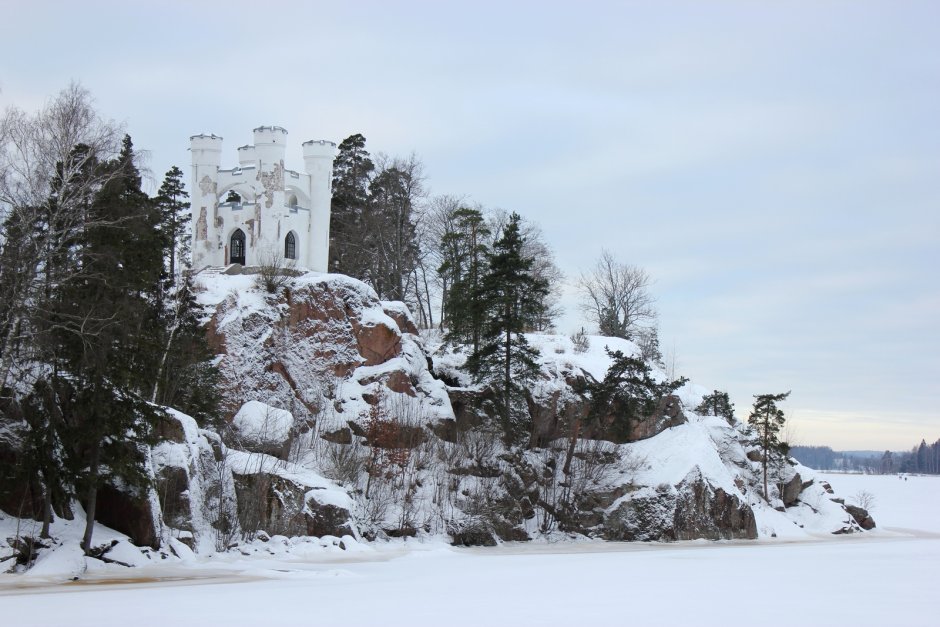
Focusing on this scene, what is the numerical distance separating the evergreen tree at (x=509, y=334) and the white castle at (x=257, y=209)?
10718mm

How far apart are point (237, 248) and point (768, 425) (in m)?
28.9

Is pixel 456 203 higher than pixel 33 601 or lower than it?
higher

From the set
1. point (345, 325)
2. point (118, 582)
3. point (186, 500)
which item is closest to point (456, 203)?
point (345, 325)

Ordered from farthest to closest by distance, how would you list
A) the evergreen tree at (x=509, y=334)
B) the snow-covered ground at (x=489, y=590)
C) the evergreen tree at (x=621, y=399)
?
1. the evergreen tree at (x=621, y=399)
2. the evergreen tree at (x=509, y=334)
3. the snow-covered ground at (x=489, y=590)

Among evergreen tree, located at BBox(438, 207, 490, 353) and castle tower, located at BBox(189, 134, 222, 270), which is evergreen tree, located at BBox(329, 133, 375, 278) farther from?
castle tower, located at BBox(189, 134, 222, 270)

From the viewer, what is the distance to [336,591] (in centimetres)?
1853

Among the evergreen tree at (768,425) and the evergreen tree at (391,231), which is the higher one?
the evergreen tree at (391,231)

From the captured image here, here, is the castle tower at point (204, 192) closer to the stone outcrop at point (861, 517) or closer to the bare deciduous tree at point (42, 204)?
the bare deciduous tree at point (42, 204)

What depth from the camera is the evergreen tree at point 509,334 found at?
39.2 metres

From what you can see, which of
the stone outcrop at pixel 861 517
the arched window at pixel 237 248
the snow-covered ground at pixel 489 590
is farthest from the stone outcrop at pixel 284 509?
the stone outcrop at pixel 861 517

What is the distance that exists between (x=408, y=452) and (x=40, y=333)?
59.0ft

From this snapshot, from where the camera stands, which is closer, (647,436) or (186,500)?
(186,500)

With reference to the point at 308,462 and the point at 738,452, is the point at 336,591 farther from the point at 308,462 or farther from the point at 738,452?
the point at 738,452

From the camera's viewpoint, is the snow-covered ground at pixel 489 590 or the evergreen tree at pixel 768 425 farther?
the evergreen tree at pixel 768 425
